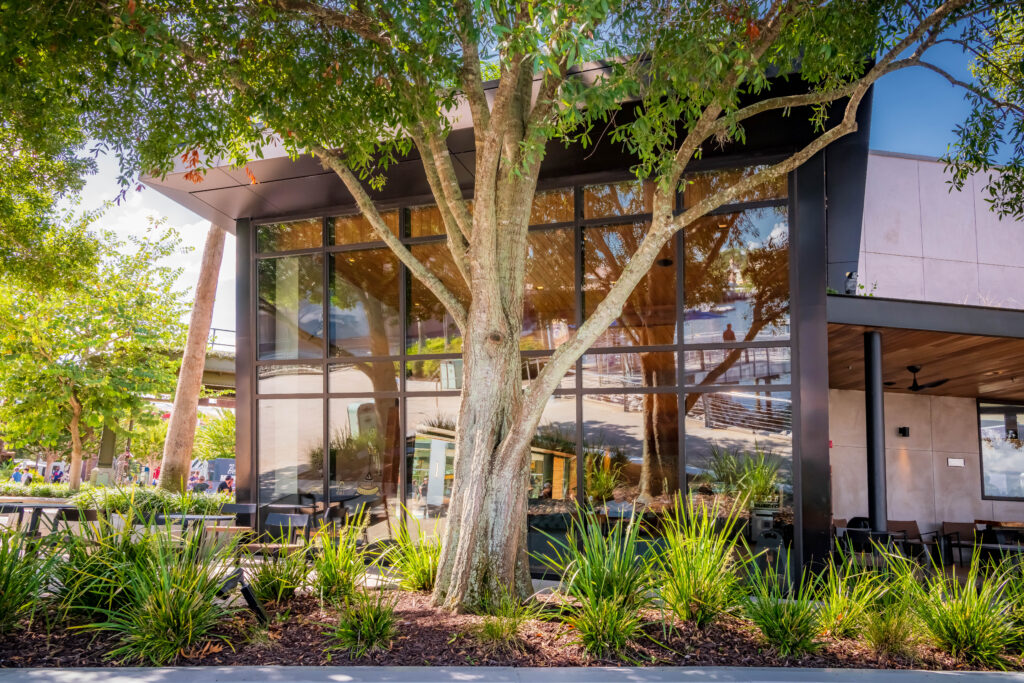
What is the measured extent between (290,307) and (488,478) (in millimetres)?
5701

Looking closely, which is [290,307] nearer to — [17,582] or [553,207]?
[553,207]

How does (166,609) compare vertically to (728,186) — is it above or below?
below

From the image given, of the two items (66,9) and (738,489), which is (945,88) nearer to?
(738,489)

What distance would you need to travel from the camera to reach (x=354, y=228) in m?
9.70

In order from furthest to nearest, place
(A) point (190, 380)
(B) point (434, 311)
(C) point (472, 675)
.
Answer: (A) point (190, 380) → (B) point (434, 311) → (C) point (472, 675)

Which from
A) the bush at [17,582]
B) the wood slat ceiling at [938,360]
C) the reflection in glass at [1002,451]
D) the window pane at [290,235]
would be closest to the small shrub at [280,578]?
the bush at [17,582]

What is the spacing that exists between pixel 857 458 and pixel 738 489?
296 inches

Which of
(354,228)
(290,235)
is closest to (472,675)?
(354,228)

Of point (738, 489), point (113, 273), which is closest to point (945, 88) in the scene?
point (738, 489)

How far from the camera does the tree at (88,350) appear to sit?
17.9 meters

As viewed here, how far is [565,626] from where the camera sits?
16.0ft

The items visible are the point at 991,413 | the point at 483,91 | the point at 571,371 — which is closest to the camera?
the point at 483,91

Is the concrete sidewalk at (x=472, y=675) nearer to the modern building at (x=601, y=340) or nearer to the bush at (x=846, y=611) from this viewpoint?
the bush at (x=846, y=611)

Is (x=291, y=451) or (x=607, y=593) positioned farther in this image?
(x=291, y=451)
